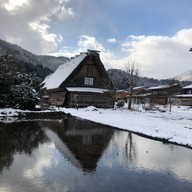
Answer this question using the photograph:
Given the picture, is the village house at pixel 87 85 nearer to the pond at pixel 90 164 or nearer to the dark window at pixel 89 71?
the dark window at pixel 89 71

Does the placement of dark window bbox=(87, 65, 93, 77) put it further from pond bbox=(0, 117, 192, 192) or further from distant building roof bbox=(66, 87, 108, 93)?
pond bbox=(0, 117, 192, 192)

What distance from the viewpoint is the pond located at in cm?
841

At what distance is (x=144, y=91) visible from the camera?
328 feet

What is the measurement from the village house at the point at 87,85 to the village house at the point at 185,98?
32.3 m

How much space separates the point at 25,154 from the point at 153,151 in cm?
559

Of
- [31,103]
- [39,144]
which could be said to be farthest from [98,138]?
[31,103]

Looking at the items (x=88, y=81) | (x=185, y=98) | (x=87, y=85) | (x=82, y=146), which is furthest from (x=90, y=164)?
(x=185, y=98)

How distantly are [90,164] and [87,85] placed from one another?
4131cm

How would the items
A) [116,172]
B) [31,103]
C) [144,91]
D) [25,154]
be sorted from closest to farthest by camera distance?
[116,172] → [25,154] → [31,103] → [144,91]

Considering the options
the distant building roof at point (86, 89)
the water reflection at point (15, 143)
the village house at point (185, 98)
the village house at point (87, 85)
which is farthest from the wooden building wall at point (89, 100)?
the village house at point (185, 98)

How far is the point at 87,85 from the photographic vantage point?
171 ft

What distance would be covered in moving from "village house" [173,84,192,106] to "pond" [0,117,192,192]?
209ft

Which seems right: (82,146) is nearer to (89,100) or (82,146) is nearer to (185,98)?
(89,100)

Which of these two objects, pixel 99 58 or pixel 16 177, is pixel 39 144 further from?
pixel 99 58
